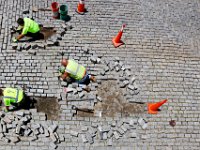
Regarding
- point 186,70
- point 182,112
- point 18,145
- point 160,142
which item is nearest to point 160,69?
point 186,70

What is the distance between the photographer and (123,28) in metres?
12.6

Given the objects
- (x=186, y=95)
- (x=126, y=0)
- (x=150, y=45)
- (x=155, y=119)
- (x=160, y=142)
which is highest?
(x=126, y=0)

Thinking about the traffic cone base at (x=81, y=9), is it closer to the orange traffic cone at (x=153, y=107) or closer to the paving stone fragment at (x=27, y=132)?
the orange traffic cone at (x=153, y=107)

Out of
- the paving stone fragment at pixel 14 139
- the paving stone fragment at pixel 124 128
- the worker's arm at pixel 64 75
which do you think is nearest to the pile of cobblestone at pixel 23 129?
the paving stone fragment at pixel 14 139

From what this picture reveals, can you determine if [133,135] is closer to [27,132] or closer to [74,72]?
[74,72]

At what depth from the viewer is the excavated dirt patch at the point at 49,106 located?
34.2ft

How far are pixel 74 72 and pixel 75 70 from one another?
0.26ft

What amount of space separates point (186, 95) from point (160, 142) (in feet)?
7.42

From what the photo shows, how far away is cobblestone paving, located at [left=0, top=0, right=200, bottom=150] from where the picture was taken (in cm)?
1032

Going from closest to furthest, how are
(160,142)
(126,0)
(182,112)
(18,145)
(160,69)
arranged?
(18,145)
(160,142)
(182,112)
(160,69)
(126,0)

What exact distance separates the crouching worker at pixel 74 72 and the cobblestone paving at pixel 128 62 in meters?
0.35

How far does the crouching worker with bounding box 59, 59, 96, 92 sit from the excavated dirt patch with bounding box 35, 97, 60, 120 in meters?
0.94

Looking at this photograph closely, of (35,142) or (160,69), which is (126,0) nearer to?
(160,69)

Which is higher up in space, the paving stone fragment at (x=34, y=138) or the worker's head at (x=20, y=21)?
the worker's head at (x=20, y=21)
